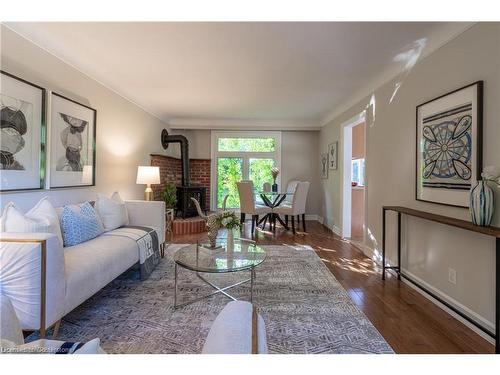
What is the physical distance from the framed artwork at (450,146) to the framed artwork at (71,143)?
3.52m

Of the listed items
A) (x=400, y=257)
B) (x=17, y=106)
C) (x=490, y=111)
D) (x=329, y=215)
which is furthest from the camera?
(x=329, y=215)

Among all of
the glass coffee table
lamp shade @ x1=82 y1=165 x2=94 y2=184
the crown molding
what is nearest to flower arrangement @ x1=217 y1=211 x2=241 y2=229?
the glass coffee table

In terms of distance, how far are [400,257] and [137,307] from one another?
2.65m

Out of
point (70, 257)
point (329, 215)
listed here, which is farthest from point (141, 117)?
point (329, 215)

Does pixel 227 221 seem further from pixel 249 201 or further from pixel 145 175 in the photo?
pixel 249 201

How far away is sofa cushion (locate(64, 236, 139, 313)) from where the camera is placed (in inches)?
72.0

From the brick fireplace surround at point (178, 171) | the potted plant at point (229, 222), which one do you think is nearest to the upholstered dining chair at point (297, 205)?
the brick fireplace surround at point (178, 171)

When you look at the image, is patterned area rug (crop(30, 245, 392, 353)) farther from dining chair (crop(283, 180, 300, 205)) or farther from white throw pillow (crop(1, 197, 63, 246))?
dining chair (crop(283, 180, 300, 205))

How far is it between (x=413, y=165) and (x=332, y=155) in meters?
2.72

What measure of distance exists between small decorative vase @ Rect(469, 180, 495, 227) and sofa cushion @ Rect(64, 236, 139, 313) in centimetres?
269

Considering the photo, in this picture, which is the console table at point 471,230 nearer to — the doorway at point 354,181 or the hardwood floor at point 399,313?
the hardwood floor at point 399,313

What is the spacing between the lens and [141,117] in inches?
188
